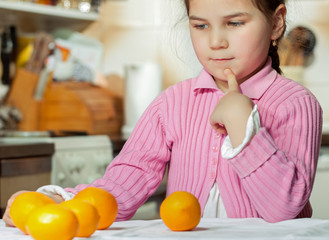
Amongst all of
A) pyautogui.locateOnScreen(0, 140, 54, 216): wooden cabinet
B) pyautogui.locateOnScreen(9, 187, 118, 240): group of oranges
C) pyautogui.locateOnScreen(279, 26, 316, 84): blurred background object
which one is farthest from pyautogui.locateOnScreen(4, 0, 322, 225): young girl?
pyautogui.locateOnScreen(279, 26, 316, 84): blurred background object

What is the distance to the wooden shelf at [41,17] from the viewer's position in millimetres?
2635

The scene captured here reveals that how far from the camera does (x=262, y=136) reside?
947 mm

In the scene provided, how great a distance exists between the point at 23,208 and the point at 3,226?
0.11m

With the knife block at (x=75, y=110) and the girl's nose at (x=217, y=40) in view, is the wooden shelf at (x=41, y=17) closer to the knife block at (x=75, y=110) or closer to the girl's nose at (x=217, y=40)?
the knife block at (x=75, y=110)

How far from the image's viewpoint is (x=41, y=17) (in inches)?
112

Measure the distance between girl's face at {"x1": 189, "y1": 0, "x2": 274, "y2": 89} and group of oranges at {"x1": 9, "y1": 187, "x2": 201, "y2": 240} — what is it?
0.97 feet

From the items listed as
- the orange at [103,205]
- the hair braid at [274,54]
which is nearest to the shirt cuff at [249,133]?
the orange at [103,205]

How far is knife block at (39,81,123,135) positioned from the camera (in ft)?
8.80

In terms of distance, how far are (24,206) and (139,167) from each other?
35cm

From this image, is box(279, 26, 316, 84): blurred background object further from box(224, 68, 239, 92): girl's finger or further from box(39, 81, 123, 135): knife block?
box(224, 68, 239, 92): girl's finger

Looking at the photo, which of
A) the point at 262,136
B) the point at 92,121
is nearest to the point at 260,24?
the point at 262,136

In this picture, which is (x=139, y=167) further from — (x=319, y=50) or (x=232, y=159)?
(x=319, y=50)

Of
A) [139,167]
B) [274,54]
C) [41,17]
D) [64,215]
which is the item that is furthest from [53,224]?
[41,17]

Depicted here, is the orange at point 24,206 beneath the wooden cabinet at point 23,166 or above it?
above
